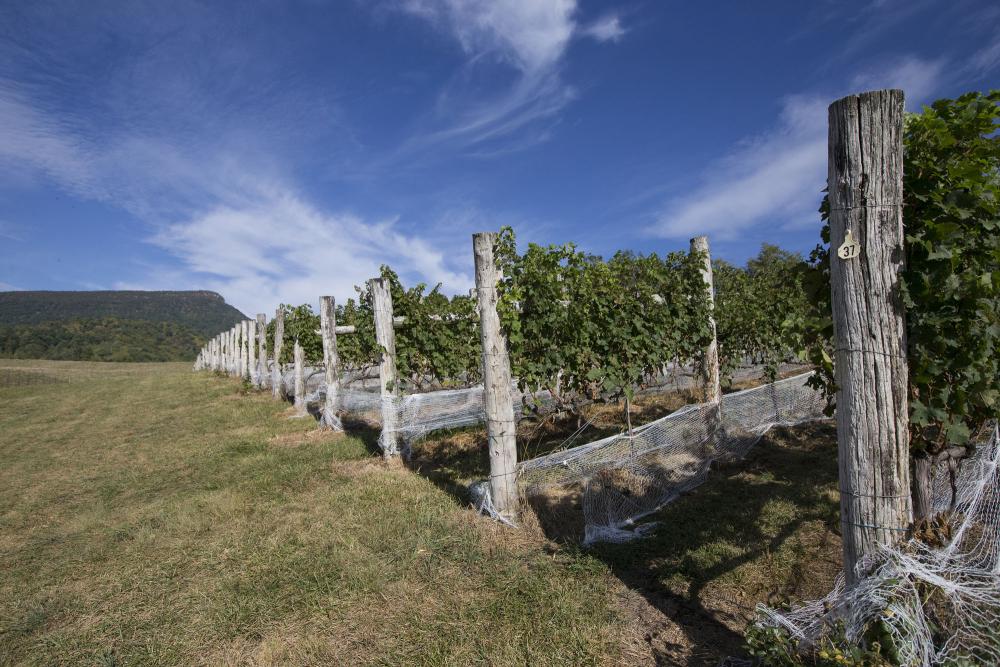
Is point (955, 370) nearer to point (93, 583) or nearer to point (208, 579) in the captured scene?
point (208, 579)

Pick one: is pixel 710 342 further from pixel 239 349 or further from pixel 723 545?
pixel 239 349

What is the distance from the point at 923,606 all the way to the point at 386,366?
539 cm

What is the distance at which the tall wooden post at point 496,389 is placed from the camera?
415 cm

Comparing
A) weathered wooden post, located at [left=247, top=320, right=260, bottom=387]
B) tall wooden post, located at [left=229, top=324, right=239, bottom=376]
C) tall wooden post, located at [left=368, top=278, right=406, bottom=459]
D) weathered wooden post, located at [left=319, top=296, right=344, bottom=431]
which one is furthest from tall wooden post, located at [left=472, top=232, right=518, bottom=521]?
tall wooden post, located at [left=229, top=324, right=239, bottom=376]

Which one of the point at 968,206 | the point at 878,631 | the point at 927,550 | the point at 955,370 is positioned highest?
the point at 968,206

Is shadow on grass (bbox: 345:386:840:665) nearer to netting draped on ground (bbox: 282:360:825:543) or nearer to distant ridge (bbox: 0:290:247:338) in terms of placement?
netting draped on ground (bbox: 282:360:825:543)

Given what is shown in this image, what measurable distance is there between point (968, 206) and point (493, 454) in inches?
129

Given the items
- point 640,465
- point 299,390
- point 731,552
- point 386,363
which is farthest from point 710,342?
point 299,390

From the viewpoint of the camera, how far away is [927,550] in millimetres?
1955

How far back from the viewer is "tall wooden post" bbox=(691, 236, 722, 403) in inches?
226

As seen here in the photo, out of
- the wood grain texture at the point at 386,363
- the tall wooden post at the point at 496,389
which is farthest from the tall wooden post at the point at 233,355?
the tall wooden post at the point at 496,389

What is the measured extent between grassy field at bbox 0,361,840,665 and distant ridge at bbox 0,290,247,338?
60949mm

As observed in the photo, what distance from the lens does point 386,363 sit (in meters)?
6.33

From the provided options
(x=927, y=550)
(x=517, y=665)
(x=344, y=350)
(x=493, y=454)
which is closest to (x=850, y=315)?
(x=927, y=550)
